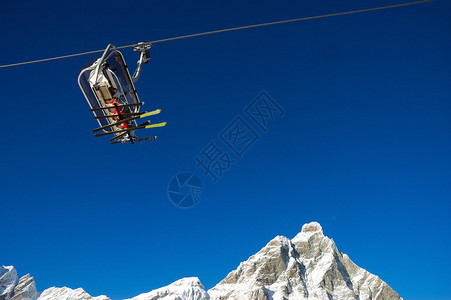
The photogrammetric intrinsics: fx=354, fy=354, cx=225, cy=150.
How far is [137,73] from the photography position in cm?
1248

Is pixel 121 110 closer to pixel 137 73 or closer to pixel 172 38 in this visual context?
pixel 137 73


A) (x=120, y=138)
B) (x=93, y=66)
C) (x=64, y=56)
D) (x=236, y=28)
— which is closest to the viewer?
(x=236, y=28)

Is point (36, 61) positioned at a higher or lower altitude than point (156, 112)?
higher

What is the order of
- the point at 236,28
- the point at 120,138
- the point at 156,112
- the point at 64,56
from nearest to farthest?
the point at 236,28
the point at 64,56
the point at 156,112
the point at 120,138

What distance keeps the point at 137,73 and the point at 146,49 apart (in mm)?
1100

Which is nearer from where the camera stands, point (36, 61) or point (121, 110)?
point (36, 61)

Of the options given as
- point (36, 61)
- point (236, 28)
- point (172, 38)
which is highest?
point (36, 61)

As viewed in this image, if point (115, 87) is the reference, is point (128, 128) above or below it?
below

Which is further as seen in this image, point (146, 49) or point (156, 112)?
point (146, 49)

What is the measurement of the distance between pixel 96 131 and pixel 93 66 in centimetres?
215

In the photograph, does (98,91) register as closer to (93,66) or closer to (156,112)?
(93,66)

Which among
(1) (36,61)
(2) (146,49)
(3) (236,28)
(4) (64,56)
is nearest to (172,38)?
(3) (236,28)

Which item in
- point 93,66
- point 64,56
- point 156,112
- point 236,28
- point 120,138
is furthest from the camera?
point 120,138

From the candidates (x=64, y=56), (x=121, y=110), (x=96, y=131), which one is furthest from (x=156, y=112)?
(x=64, y=56)
